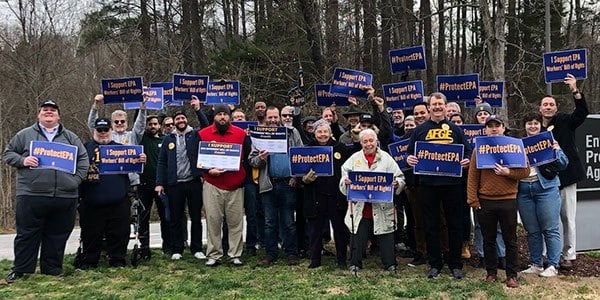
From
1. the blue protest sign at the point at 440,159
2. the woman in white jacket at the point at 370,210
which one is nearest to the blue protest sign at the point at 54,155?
the woman in white jacket at the point at 370,210

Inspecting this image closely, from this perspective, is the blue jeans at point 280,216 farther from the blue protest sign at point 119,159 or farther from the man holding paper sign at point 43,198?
the man holding paper sign at point 43,198

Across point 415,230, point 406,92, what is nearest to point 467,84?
point 406,92

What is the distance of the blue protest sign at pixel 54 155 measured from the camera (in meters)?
7.30

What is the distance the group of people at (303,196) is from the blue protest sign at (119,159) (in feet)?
0.43

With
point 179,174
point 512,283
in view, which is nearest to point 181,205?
point 179,174

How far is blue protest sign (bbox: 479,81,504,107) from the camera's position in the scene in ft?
32.9

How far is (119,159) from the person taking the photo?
8.06 metres

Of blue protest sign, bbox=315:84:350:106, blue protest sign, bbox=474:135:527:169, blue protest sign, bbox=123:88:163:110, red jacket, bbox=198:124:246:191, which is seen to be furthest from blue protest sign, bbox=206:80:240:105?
blue protest sign, bbox=474:135:527:169

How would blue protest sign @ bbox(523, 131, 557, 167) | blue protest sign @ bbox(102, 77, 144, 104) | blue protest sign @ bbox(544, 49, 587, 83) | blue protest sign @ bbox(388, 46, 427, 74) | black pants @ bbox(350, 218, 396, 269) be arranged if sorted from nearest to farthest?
blue protest sign @ bbox(523, 131, 557, 167) < black pants @ bbox(350, 218, 396, 269) < blue protest sign @ bbox(544, 49, 587, 83) < blue protest sign @ bbox(102, 77, 144, 104) < blue protest sign @ bbox(388, 46, 427, 74)

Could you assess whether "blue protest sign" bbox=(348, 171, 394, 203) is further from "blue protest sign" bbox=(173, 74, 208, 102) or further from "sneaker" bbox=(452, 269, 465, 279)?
"blue protest sign" bbox=(173, 74, 208, 102)

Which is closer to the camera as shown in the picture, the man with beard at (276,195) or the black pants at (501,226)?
the black pants at (501,226)

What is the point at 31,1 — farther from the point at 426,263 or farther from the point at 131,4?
the point at 426,263

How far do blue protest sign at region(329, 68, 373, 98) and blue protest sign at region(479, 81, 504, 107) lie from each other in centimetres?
232

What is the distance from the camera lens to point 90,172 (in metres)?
7.97
